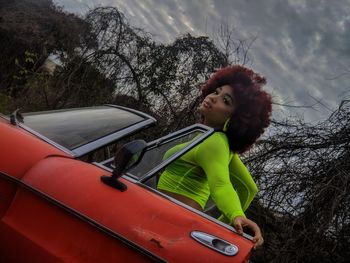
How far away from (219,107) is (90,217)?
1241 mm

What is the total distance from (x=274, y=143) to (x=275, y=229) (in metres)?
1.04

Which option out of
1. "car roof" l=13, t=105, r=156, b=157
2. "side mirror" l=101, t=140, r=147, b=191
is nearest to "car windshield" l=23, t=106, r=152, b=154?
"car roof" l=13, t=105, r=156, b=157

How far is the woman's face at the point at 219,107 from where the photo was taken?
2756 millimetres

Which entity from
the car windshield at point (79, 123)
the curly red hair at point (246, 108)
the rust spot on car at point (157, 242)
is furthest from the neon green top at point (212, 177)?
the rust spot on car at point (157, 242)

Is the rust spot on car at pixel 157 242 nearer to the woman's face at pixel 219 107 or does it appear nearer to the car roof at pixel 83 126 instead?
the car roof at pixel 83 126

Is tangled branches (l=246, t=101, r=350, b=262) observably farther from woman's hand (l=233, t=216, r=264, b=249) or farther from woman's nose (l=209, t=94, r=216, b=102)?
woman's hand (l=233, t=216, r=264, b=249)

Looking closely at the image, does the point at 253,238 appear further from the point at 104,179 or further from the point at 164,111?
the point at 164,111

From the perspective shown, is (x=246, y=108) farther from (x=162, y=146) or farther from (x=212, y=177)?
(x=212, y=177)

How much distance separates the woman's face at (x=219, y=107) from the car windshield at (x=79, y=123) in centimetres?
39

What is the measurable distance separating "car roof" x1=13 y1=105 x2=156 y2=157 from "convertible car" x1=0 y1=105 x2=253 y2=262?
20 centimetres

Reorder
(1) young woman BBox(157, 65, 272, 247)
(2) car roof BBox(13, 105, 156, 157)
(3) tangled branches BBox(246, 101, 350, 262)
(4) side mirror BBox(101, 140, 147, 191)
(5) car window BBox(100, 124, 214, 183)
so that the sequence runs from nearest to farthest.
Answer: (4) side mirror BBox(101, 140, 147, 191)
(1) young woman BBox(157, 65, 272, 247)
(2) car roof BBox(13, 105, 156, 157)
(5) car window BBox(100, 124, 214, 183)
(3) tangled branches BBox(246, 101, 350, 262)

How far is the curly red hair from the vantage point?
103 inches

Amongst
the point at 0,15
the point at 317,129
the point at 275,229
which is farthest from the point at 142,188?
the point at 0,15

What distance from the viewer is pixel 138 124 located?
2.60 meters
